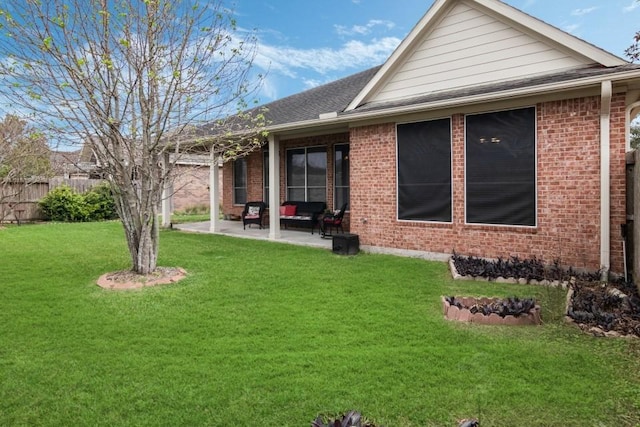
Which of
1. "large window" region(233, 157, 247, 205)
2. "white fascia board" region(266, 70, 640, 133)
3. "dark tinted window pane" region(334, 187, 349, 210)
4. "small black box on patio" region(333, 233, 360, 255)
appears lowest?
"small black box on patio" region(333, 233, 360, 255)

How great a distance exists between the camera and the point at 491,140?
23.6 ft

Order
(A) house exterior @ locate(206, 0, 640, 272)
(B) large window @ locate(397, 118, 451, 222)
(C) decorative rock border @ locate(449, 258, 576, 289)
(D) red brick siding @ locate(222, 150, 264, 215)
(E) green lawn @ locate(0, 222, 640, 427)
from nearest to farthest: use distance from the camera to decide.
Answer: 1. (E) green lawn @ locate(0, 222, 640, 427)
2. (C) decorative rock border @ locate(449, 258, 576, 289)
3. (A) house exterior @ locate(206, 0, 640, 272)
4. (B) large window @ locate(397, 118, 451, 222)
5. (D) red brick siding @ locate(222, 150, 264, 215)

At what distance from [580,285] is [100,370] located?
5.93 meters

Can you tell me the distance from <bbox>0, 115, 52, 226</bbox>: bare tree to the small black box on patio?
11.3m

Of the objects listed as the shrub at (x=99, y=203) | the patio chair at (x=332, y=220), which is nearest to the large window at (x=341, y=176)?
the patio chair at (x=332, y=220)

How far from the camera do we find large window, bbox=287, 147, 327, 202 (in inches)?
485

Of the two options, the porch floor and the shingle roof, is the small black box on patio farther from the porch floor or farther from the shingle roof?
the shingle roof

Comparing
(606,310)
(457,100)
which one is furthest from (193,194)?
(606,310)

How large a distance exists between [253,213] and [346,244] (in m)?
5.80

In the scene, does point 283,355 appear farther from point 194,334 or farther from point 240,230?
point 240,230

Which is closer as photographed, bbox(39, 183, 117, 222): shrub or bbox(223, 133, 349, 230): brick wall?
bbox(223, 133, 349, 230): brick wall

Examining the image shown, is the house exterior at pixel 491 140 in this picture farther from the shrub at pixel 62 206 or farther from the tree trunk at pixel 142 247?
the shrub at pixel 62 206

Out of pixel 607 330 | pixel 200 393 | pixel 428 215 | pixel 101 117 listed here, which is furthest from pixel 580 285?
pixel 101 117

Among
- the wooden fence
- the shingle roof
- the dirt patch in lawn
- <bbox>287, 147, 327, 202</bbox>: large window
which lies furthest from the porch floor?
the wooden fence
